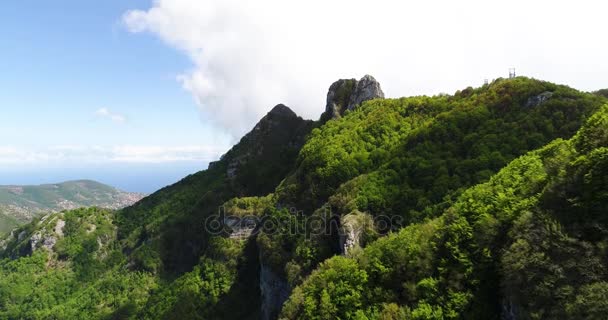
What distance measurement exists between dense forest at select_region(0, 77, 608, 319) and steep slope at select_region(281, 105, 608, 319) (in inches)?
5.1

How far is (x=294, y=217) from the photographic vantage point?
7125 cm

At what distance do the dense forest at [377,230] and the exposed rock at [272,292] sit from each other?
0.95ft

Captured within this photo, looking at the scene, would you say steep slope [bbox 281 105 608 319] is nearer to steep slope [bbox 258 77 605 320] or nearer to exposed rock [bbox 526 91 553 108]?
steep slope [bbox 258 77 605 320]

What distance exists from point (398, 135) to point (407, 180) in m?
18.2

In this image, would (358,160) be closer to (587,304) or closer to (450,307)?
(450,307)

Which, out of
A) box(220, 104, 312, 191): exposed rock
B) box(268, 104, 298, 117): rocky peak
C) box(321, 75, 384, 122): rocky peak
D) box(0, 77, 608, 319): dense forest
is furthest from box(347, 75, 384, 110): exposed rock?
box(268, 104, 298, 117): rocky peak

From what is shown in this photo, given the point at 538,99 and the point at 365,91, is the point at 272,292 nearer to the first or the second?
the point at 538,99

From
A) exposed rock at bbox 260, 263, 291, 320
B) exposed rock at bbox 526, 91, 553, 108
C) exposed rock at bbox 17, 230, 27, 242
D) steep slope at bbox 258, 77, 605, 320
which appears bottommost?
exposed rock at bbox 17, 230, 27, 242

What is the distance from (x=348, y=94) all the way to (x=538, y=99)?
47.0 meters

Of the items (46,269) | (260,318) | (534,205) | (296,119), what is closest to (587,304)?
(534,205)

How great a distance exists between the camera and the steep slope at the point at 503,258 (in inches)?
1123

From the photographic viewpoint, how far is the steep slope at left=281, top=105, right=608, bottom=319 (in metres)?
28.5

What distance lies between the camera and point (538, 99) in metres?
67.1

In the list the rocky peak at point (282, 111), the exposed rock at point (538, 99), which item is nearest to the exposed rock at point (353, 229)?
the exposed rock at point (538, 99)
